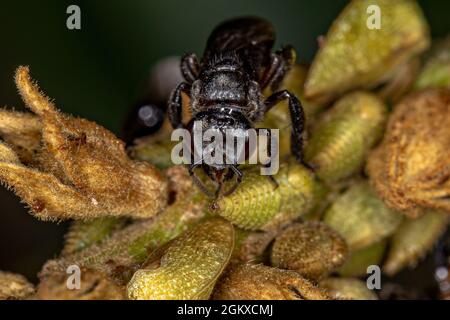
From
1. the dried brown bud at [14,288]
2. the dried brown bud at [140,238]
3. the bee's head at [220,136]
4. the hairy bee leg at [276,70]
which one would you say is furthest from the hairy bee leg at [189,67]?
the dried brown bud at [14,288]

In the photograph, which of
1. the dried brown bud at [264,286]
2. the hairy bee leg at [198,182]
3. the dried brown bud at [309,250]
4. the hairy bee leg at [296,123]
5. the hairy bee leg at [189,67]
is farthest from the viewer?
the hairy bee leg at [189,67]

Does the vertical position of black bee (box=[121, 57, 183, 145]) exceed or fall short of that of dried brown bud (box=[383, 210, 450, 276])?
it exceeds it

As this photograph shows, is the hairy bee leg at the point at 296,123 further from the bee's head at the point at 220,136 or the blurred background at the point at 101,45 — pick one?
the blurred background at the point at 101,45

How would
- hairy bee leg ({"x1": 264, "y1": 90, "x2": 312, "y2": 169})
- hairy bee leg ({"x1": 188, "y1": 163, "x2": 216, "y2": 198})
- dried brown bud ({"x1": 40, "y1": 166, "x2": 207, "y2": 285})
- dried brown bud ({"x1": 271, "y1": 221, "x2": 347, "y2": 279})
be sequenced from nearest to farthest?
dried brown bud ({"x1": 40, "y1": 166, "x2": 207, "y2": 285}) < dried brown bud ({"x1": 271, "y1": 221, "x2": 347, "y2": 279}) < hairy bee leg ({"x1": 188, "y1": 163, "x2": 216, "y2": 198}) < hairy bee leg ({"x1": 264, "y1": 90, "x2": 312, "y2": 169})

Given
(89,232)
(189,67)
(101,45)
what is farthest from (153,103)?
(89,232)

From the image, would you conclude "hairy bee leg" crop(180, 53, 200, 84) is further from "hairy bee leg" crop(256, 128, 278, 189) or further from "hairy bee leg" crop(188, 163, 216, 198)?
"hairy bee leg" crop(188, 163, 216, 198)

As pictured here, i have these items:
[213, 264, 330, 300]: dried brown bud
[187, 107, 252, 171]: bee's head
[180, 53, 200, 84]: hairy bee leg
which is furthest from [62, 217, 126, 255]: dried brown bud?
[180, 53, 200, 84]: hairy bee leg
